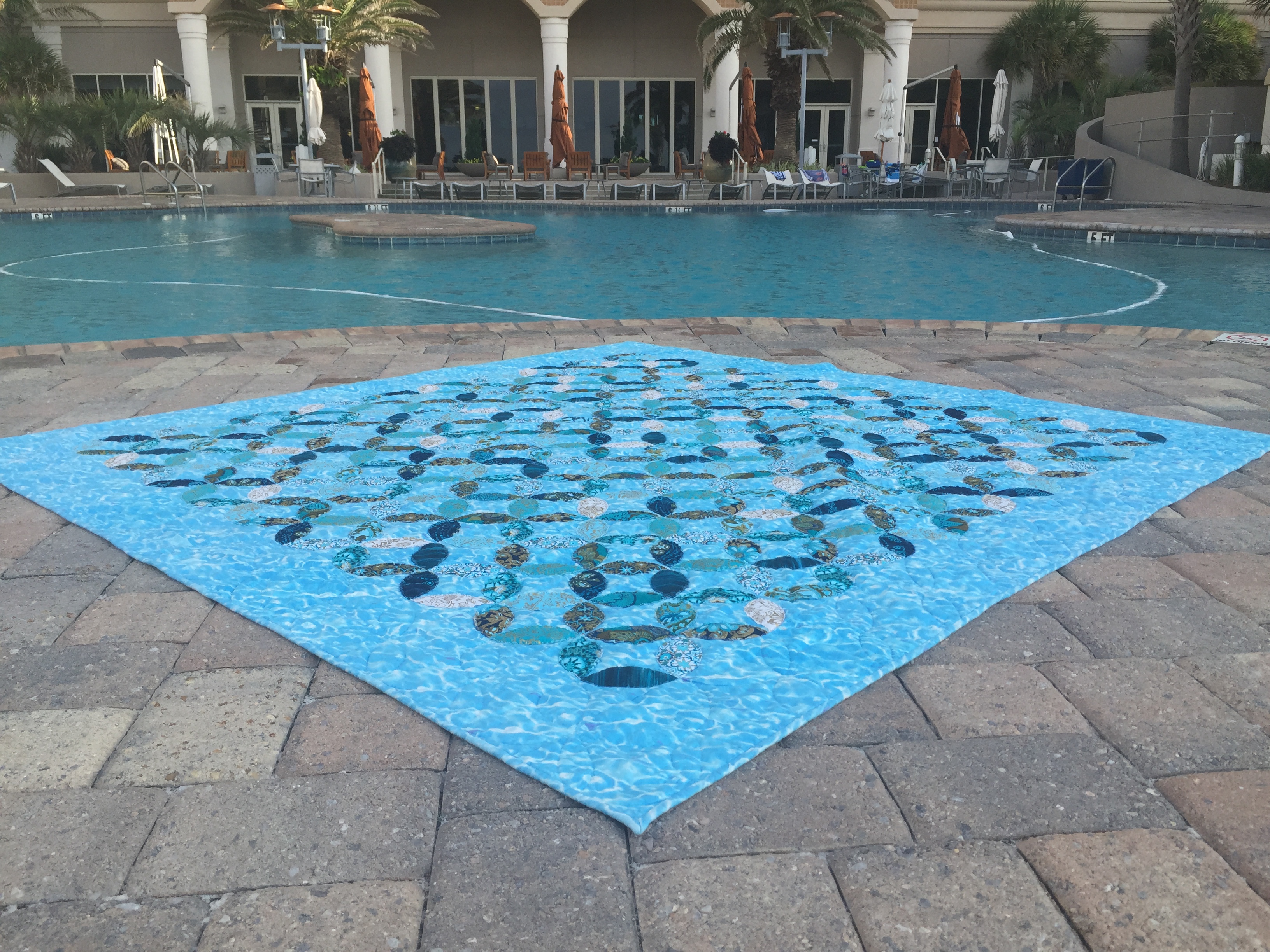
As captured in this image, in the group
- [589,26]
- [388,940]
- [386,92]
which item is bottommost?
[388,940]

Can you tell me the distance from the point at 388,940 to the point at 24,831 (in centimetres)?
63

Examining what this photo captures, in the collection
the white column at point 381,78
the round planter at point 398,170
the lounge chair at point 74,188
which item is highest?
the white column at point 381,78

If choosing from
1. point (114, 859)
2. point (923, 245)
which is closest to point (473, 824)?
point (114, 859)

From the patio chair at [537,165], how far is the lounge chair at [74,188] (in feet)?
24.5

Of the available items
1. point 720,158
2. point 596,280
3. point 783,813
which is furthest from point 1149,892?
point 720,158

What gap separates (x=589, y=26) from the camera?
23641 millimetres

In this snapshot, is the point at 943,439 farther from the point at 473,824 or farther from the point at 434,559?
the point at 473,824

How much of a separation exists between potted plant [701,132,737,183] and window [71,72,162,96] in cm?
1224

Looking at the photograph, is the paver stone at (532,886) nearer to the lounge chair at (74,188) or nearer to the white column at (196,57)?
the lounge chair at (74,188)

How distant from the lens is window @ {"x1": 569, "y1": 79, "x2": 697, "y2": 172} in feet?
78.6

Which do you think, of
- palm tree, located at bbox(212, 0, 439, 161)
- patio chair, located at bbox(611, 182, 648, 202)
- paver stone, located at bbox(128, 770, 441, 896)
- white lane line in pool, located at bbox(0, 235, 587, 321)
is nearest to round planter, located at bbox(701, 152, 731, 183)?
patio chair, located at bbox(611, 182, 648, 202)

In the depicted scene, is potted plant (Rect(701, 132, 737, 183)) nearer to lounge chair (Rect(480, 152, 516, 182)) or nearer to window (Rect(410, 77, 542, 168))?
lounge chair (Rect(480, 152, 516, 182))

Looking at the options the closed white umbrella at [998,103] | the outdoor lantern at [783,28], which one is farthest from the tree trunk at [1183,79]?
the outdoor lantern at [783,28]

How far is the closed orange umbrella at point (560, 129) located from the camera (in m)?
20.3
